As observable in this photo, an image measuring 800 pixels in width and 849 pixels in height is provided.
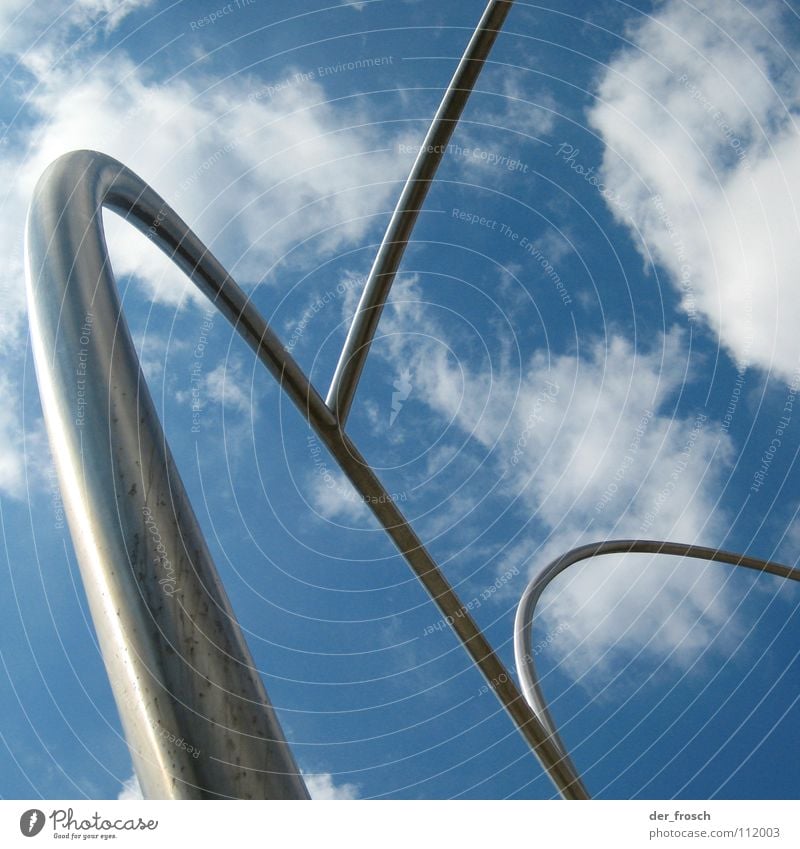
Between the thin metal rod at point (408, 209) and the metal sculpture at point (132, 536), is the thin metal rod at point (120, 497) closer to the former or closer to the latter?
the metal sculpture at point (132, 536)

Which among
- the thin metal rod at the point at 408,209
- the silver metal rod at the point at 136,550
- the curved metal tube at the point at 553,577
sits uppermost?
the thin metal rod at the point at 408,209

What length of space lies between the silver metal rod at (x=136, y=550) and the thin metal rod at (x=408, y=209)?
18.9 ft

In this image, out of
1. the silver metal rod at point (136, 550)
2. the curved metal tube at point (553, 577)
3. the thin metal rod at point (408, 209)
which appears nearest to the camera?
the silver metal rod at point (136, 550)

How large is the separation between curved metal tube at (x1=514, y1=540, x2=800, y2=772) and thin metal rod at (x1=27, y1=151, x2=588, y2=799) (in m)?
10.6

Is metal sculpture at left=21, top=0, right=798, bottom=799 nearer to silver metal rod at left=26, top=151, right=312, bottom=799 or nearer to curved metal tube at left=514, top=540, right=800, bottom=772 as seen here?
silver metal rod at left=26, top=151, right=312, bottom=799

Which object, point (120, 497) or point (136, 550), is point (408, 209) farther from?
point (136, 550)

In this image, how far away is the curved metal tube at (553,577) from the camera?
13.1 metres

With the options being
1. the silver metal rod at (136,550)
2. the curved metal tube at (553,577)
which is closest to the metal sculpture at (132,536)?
the silver metal rod at (136,550)

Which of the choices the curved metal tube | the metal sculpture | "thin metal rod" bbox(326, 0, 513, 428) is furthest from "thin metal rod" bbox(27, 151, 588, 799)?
the curved metal tube

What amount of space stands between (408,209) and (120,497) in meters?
7.02

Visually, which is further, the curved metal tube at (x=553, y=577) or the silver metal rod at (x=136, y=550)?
the curved metal tube at (x=553, y=577)

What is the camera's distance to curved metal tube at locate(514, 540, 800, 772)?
43.0 feet

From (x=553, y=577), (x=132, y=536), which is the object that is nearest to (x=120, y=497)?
(x=132, y=536)
